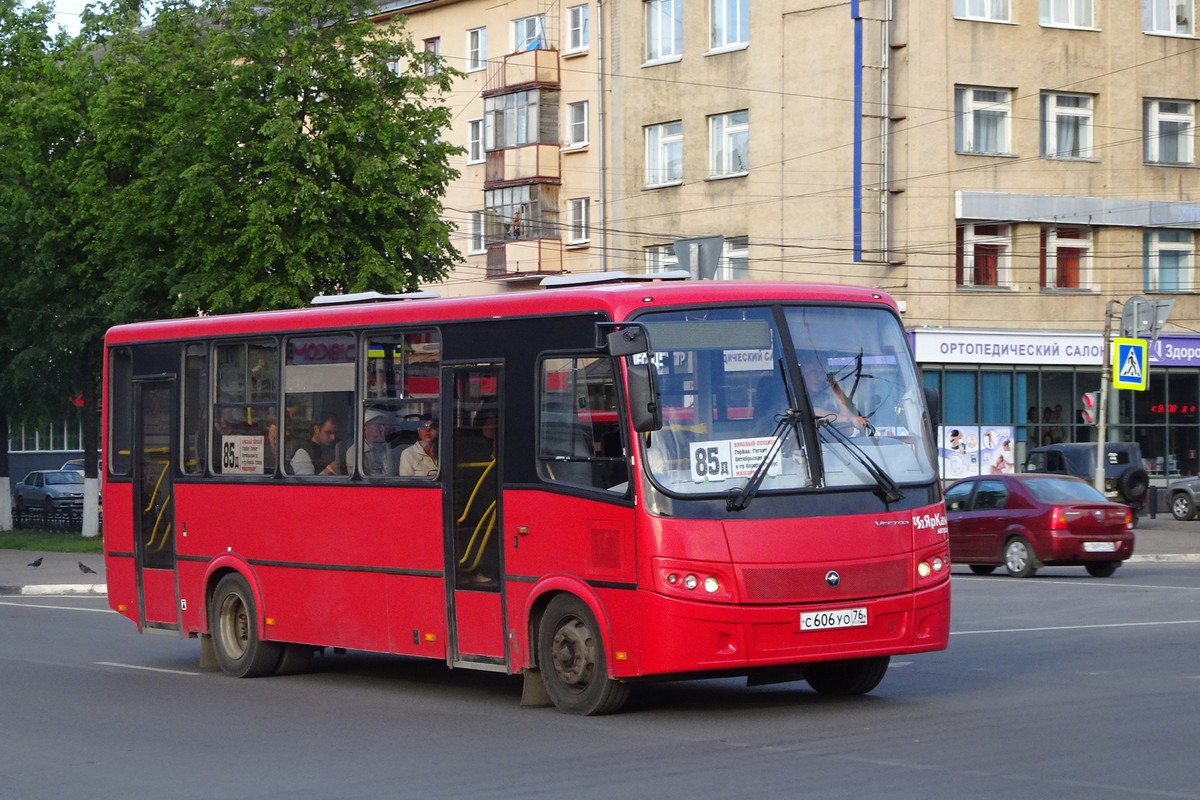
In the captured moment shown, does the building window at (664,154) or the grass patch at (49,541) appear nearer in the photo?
the grass patch at (49,541)

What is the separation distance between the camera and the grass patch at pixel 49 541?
4031 cm

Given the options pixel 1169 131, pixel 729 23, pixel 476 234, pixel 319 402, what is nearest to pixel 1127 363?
pixel 1169 131

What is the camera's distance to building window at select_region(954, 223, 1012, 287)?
151 ft

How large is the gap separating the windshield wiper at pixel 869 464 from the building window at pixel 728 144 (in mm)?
36805

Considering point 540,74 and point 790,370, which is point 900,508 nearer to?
point 790,370

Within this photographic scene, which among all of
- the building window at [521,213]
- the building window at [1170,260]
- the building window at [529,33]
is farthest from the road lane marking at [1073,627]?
the building window at [529,33]

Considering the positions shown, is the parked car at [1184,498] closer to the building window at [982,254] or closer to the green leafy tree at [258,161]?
the building window at [982,254]

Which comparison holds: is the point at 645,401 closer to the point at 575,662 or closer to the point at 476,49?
the point at 575,662

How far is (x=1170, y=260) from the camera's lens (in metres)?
48.9

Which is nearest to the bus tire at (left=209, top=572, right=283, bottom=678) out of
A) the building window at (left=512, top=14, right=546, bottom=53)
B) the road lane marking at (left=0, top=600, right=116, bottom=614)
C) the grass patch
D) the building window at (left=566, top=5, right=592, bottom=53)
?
the road lane marking at (left=0, top=600, right=116, bottom=614)

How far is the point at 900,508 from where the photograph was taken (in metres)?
11.9

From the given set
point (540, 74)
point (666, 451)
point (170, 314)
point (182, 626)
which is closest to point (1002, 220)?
point (540, 74)

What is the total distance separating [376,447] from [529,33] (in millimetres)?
42649

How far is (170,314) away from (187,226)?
3485 mm
